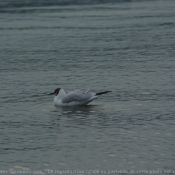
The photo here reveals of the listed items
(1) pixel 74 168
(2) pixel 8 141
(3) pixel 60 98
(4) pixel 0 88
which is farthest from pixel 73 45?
(1) pixel 74 168

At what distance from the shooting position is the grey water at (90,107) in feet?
74.5

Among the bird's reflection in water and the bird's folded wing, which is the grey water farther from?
the bird's folded wing

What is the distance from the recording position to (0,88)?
36.4 m

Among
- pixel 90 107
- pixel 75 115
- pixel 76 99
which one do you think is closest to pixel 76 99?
pixel 76 99

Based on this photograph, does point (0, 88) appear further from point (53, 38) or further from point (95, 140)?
point (53, 38)

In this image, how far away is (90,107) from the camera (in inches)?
1224

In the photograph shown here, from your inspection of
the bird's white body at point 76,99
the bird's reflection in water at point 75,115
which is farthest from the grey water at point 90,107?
the bird's white body at point 76,99

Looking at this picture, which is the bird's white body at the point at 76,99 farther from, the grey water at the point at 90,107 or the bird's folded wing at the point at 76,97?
the grey water at the point at 90,107

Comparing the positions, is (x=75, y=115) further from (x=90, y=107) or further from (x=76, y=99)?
(x=90, y=107)

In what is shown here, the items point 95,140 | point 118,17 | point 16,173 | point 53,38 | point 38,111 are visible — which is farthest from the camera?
point 118,17

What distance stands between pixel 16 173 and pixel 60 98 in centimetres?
993

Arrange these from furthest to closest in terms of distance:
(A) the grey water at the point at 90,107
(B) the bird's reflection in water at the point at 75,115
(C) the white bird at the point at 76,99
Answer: (C) the white bird at the point at 76,99, (B) the bird's reflection in water at the point at 75,115, (A) the grey water at the point at 90,107

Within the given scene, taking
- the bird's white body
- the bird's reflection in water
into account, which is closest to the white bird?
the bird's white body

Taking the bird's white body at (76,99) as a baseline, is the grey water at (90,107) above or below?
below
